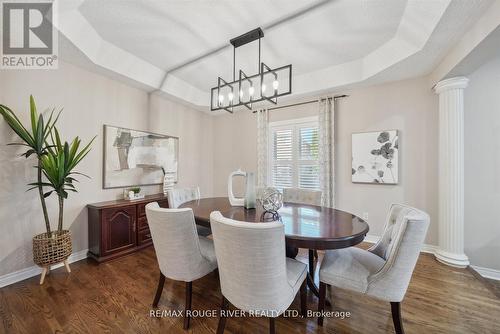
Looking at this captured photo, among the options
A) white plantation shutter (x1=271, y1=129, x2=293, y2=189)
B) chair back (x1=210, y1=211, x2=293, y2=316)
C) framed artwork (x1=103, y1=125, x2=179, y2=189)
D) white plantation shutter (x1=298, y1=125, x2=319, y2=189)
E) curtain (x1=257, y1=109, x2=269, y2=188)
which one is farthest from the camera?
Answer: curtain (x1=257, y1=109, x2=269, y2=188)

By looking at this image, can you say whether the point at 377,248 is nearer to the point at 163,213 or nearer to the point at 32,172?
the point at 163,213

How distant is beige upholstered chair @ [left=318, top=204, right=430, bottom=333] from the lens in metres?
1.29

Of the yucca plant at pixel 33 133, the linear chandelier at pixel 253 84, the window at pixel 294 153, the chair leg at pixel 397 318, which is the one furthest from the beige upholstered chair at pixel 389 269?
the yucca plant at pixel 33 133

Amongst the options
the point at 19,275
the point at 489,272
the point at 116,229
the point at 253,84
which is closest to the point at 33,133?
Result: the point at 116,229

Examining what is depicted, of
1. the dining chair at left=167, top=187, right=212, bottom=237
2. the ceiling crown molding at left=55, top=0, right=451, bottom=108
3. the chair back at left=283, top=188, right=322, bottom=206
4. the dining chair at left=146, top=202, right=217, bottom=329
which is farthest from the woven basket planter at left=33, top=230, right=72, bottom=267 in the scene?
the chair back at left=283, top=188, right=322, bottom=206

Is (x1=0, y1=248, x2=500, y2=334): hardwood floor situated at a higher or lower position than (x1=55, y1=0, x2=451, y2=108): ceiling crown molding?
lower

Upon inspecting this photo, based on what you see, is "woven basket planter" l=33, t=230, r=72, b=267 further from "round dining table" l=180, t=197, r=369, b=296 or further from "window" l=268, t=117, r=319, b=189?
"window" l=268, t=117, r=319, b=189

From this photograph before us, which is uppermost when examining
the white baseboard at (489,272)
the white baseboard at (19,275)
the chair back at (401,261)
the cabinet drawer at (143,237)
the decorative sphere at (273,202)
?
the decorative sphere at (273,202)

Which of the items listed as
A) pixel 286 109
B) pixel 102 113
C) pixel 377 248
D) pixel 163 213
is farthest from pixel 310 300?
pixel 102 113

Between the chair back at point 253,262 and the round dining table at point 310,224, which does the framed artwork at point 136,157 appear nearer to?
the round dining table at point 310,224

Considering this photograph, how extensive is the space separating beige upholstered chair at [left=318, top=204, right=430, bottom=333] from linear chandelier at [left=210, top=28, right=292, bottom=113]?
156 cm

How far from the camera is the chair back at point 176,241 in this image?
1437 millimetres

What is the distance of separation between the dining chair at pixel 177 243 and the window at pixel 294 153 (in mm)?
2678

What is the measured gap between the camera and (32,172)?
231cm
